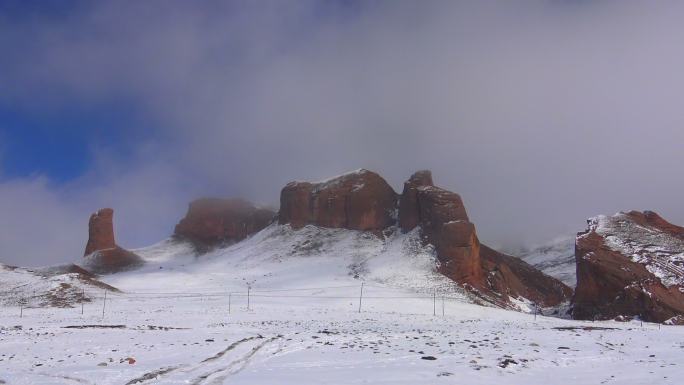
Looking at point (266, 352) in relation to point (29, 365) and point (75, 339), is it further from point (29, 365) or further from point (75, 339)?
point (75, 339)

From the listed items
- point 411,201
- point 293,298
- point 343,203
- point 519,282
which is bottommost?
point 293,298

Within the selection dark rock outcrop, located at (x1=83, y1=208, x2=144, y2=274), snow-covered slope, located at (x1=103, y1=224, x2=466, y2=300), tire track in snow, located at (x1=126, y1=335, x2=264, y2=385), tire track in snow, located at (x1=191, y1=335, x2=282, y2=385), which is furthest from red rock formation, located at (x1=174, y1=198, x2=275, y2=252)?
tire track in snow, located at (x1=191, y1=335, x2=282, y2=385)

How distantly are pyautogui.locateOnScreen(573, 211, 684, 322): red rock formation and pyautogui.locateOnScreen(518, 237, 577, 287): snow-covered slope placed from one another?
242 feet

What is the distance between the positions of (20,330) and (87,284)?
3426 centimetres

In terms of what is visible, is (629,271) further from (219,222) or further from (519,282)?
(219,222)

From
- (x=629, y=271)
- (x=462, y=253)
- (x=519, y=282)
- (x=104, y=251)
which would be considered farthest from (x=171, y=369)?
(x=104, y=251)

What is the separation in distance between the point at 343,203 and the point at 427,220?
62.9ft

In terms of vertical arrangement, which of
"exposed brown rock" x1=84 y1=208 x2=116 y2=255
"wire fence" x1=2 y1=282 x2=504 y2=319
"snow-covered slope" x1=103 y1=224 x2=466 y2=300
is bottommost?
"wire fence" x1=2 y1=282 x2=504 y2=319

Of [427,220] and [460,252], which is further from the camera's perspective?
[427,220]

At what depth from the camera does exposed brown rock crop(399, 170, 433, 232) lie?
79.2 metres

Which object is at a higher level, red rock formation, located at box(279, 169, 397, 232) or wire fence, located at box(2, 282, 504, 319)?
red rock formation, located at box(279, 169, 397, 232)

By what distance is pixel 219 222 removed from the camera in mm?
122062

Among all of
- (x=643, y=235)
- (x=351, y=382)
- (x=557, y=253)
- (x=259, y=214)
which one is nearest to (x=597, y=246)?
(x=643, y=235)

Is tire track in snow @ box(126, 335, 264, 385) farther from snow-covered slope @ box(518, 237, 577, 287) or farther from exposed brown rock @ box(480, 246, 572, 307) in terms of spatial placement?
snow-covered slope @ box(518, 237, 577, 287)
